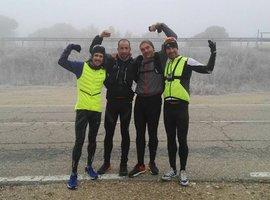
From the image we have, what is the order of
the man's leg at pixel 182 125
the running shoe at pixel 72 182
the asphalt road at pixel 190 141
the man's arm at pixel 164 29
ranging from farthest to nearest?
the asphalt road at pixel 190 141 → the man's arm at pixel 164 29 → the man's leg at pixel 182 125 → the running shoe at pixel 72 182

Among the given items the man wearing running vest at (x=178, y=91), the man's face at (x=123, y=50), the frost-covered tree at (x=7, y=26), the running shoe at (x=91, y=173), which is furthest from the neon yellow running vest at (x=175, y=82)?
the frost-covered tree at (x=7, y=26)

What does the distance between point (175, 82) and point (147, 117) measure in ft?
2.50

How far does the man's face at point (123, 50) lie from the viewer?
6156 mm

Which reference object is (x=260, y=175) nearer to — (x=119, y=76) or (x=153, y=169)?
(x=153, y=169)

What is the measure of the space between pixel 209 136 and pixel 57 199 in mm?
4413

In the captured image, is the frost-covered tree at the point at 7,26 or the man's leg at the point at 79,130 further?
the frost-covered tree at the point at 7,26

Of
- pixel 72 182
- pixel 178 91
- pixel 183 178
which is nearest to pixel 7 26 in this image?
pixel 72 182

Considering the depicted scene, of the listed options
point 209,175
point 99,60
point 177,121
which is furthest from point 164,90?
point 209,175

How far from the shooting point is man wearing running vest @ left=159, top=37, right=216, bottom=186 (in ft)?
19.6

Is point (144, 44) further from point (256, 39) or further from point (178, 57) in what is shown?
point (256, 39)

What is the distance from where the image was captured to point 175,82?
598cm

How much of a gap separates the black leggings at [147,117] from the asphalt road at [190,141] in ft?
1.51

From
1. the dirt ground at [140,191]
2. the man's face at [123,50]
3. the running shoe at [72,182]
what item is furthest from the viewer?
the man's face at [123,50]

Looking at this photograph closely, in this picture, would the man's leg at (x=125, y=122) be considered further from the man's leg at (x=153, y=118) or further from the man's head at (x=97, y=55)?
the man's head at (x=97, y=55)
